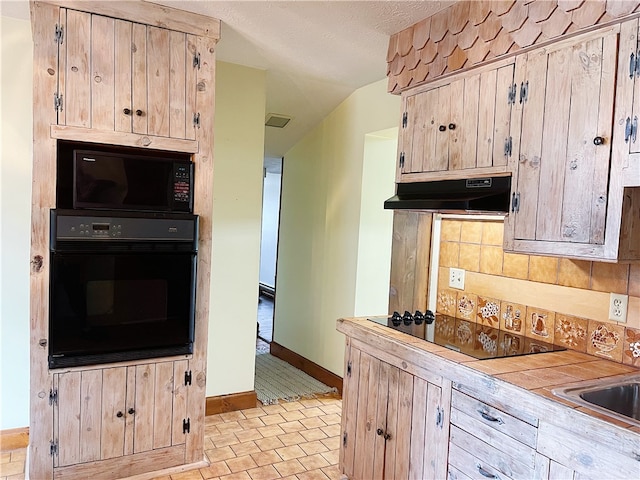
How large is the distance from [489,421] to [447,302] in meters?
1.11

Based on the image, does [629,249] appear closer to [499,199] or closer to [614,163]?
[614,163]

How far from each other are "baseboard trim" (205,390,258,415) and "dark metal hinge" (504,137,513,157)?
2536 millimetres

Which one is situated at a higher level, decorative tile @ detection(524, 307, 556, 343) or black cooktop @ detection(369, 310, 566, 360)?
decorative tile @ detection(524, 307, 556, 343)

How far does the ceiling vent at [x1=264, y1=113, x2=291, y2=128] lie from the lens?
4.11 meters

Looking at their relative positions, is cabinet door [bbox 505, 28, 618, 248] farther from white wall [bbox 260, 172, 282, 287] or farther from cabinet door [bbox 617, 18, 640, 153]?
white wall [bbox 260, 172, 282, 287]

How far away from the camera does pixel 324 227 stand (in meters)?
4.21

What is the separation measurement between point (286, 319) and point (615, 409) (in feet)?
11.2

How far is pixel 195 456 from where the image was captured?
269 centimetres

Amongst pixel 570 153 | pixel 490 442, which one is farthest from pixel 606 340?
pixel 570 153

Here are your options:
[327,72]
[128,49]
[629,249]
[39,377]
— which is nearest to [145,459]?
[39,377]

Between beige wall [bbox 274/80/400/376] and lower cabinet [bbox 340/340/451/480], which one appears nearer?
lower cabinet [bbox 340/340/451/480]

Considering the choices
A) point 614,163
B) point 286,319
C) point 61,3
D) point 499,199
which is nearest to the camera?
point 614,163

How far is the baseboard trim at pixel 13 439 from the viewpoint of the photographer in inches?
110

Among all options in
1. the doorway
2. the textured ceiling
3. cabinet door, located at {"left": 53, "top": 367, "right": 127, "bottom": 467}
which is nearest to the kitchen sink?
the textured ceiling
